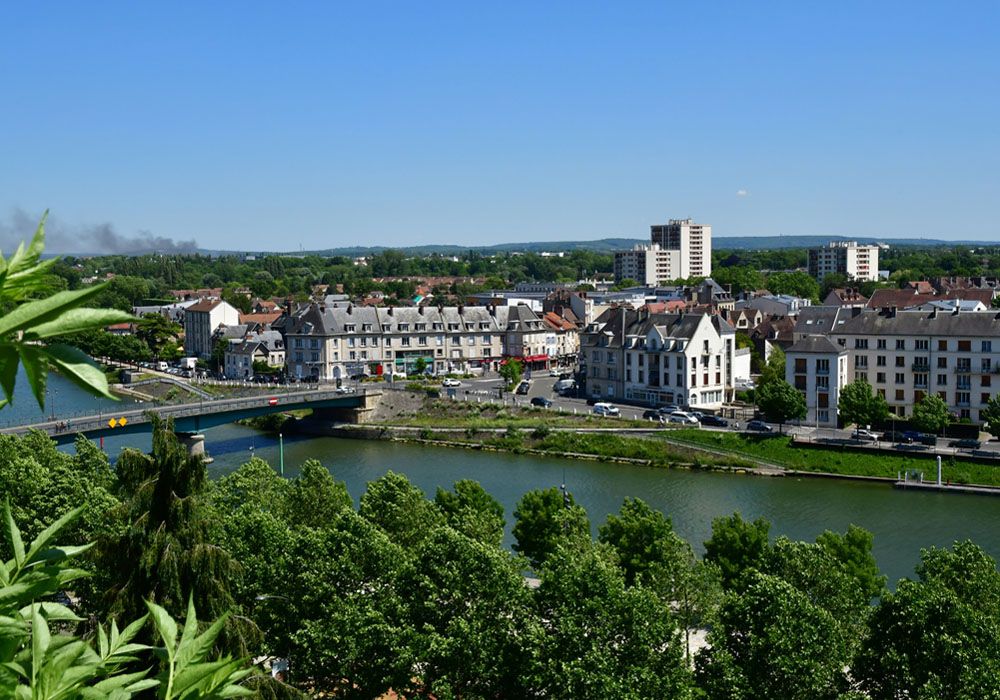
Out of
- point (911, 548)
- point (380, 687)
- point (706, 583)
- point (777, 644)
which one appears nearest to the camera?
point (777, 644)

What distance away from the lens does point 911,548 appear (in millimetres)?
12938

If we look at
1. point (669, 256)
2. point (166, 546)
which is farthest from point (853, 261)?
point (166, 546)

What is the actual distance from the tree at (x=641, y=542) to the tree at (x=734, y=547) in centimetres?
49

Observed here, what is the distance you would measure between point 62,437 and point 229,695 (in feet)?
59.4

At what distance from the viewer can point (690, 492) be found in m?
16.6

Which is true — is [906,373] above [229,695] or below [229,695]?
below

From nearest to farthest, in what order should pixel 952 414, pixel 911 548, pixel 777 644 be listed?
pixel 777 644
pixel 911 548
pixel 952 414

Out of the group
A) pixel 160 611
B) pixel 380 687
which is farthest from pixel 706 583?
pixel 160 611

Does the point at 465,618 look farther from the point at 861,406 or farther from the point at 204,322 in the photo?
the point at 204,322

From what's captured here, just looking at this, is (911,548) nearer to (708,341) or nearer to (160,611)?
(708,341)

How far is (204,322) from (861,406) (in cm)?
2316

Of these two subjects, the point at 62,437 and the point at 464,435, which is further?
the point at 464,435

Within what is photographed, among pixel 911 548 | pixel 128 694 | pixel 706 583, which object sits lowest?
pixel 911 548

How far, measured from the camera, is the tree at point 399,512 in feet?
33.3
